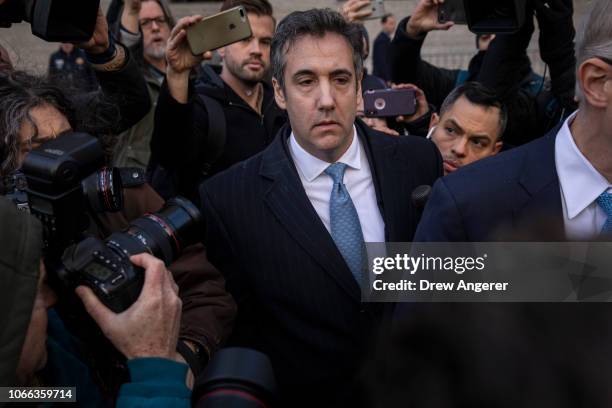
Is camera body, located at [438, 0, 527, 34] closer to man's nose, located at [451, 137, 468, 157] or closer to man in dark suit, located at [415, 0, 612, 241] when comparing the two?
man in dark suit, located at [415, 0, 612, 241]

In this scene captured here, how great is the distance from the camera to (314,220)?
2.17 meters

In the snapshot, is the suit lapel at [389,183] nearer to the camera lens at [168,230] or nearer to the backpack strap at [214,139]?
the camera lens at [168,230]

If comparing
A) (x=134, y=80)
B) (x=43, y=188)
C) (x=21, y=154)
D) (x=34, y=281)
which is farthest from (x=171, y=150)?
(x=34, y=281)

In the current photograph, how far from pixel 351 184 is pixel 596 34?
36.1 inches

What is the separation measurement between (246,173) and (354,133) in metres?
0.41

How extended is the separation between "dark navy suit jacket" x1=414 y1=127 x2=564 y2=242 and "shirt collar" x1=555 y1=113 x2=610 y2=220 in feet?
0.07

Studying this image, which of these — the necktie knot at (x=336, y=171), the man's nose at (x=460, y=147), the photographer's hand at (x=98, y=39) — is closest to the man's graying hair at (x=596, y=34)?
the necktie knot at (x=336, y=171)

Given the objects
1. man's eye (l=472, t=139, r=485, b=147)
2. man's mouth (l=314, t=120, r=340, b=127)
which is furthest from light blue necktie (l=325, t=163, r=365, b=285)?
man's eye (l=472, t=139, r=485, b=147)

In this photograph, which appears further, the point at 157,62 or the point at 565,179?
the point at 157,62

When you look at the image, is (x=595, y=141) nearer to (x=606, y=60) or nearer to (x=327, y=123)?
(x=606, y=60)

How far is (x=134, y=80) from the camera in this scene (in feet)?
9.09

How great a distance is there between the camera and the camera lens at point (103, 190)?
170 cm

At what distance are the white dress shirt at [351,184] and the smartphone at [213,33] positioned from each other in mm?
594

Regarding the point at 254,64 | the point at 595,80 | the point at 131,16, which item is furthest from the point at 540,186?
the point at 131,16
